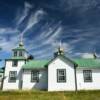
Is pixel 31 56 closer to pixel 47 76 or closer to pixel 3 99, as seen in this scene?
pixel 47 76

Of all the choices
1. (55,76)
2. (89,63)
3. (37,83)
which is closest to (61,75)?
(55,76)

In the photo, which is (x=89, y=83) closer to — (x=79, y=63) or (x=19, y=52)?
(x=79, y=63)

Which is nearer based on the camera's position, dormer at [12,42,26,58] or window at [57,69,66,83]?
window at [57,69,66,83]

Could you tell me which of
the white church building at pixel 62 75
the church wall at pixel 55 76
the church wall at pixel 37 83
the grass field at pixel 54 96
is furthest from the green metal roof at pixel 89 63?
the grass field at pixel 54 96

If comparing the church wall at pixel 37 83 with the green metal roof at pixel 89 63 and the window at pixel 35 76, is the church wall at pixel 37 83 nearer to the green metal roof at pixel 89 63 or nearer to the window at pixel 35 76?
the window at pixel 35 76

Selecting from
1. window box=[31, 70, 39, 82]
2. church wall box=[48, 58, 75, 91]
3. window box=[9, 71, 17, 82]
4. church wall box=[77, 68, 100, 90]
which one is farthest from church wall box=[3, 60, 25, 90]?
church wall box=[77, 68, 100, 90]

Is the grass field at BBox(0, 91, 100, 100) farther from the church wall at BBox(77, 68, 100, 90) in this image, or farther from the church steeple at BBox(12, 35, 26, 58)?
the church steeple at BBox(12, 35, 26, 58)

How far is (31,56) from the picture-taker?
46281 millimetres

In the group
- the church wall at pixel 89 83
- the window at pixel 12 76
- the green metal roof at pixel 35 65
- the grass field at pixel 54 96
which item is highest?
the green metal roof at pixel 35 65

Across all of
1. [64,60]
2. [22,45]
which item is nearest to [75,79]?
[64,60]

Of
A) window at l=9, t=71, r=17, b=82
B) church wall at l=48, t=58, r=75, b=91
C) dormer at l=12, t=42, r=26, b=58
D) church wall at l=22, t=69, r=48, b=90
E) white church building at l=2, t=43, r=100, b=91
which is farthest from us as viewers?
dormer at l=12, t=42, r=26, b=58

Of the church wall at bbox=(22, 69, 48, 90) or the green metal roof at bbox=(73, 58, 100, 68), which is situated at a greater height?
the green metal roof at bbox=(73, 58, 100, 68)

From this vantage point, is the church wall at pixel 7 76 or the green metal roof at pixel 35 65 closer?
the green metal roof at pixel 35 65

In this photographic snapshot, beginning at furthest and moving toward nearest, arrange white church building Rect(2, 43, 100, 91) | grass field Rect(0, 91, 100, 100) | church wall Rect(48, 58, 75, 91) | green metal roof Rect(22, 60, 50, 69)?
green metal roof Rect(22, 60, 50, 69)
white church building Rect(2, 43, 100, 91)
church wall Rect(48, 58, 75, 91)
grass field Rect(0, 91, 100, 100)
